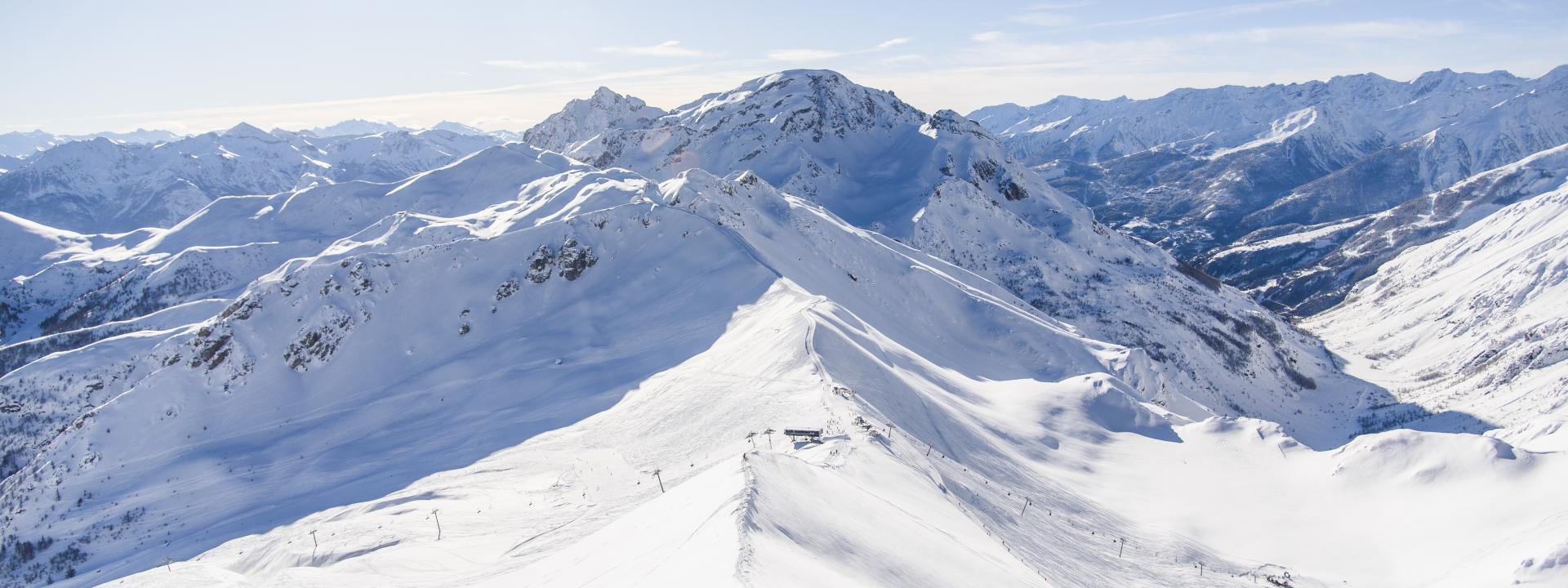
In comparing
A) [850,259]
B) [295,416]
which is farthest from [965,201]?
[295,416]

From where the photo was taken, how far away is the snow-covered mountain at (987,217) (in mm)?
118250

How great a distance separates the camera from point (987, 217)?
441 ft

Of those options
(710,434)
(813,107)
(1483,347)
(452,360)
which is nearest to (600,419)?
(710,434)

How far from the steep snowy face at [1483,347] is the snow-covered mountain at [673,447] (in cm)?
7938

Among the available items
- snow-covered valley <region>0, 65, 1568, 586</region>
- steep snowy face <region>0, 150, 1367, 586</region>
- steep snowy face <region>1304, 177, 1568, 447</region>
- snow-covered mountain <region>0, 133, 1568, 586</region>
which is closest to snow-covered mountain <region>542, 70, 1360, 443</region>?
snow-covered valley <region>0, 65, 1568, 586</region>

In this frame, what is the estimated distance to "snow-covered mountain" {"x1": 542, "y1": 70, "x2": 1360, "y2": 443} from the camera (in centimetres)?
11825

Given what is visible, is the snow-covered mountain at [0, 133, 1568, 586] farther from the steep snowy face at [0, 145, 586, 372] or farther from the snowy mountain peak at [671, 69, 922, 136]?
the snowy mountain peak at [671, 69, 922, 136]

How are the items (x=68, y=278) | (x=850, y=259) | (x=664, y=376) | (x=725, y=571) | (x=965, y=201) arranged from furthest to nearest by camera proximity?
(x=68, y=278)
(x=965, y=201)
(x=850, y=259)
(x=664, y=376)
(x=725, y=571)

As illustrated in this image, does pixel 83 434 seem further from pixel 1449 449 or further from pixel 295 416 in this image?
pixel 1449 449

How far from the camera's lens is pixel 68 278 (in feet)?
656

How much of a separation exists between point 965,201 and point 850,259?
178 feet

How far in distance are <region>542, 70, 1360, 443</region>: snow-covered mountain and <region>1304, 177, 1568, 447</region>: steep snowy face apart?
14.0 m

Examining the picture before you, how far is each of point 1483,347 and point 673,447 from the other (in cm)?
19519

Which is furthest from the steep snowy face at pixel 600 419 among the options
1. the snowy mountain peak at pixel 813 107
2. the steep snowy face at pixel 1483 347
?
the steep snowy face at pixel 1483 347
